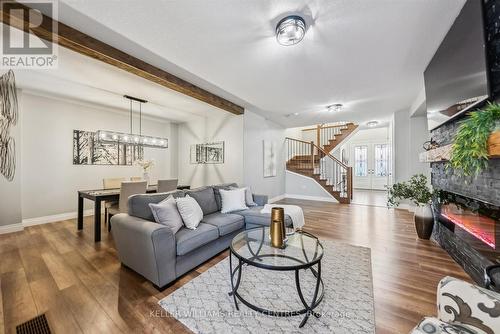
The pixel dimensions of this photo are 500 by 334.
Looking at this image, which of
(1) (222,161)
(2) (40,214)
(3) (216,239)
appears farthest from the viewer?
(1) (222,161)

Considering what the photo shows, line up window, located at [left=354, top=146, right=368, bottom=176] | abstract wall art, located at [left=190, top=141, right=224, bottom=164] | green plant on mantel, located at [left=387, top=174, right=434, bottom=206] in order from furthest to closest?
window, located at [left=354, top=146, right=368, bottom=176]
abstract wall art, located at [left=190, top=141, right=224, bottom=164]
green plant on mantel, located at [left=387, top=174, right=434, bottom=206]

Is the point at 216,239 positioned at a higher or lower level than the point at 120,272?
higher

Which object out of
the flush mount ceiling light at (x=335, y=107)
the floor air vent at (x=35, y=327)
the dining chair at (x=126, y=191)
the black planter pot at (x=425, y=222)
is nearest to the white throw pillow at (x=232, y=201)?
the dining chair at (x=126, y=191)

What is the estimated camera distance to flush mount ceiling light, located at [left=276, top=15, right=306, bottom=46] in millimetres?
1872

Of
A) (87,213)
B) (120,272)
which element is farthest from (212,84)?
(87,213)

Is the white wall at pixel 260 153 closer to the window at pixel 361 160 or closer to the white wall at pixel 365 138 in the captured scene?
the white wall at pixel 365 138

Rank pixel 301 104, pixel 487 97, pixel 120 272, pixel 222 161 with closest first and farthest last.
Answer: pixel 487 97, pixel 120 272, pixel 301 104, pixel 222 161

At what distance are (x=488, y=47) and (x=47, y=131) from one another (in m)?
6.60

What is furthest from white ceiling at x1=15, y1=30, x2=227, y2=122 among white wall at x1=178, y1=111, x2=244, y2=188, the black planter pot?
the black planter pot

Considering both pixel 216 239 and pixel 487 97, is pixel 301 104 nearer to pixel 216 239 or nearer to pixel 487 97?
pixel 487 97

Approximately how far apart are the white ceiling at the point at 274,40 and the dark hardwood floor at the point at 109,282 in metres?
2.65

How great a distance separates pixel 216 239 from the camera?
2572 millimetres

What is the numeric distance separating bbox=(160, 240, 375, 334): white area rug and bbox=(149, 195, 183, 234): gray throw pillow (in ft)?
2.05

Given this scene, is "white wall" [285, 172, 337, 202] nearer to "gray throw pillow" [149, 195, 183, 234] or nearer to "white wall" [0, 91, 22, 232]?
"gray throw pillow" [149, 195, 183, 234]
